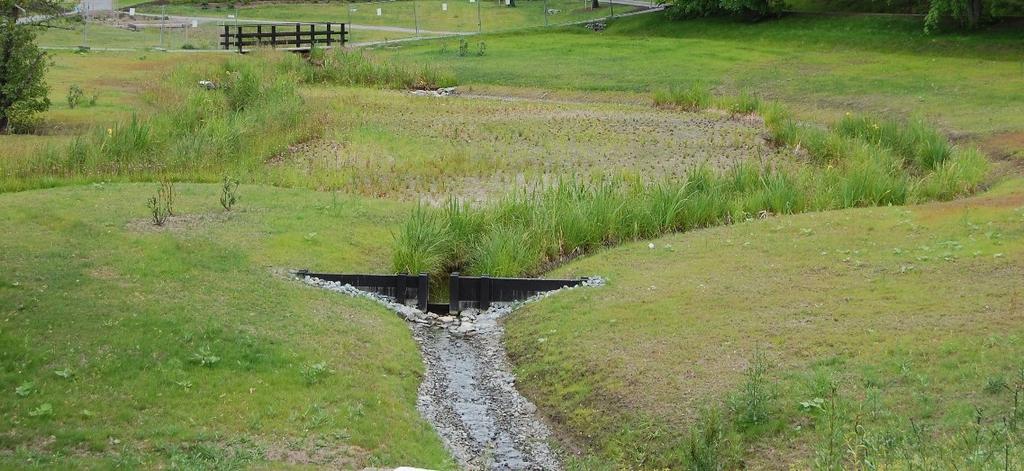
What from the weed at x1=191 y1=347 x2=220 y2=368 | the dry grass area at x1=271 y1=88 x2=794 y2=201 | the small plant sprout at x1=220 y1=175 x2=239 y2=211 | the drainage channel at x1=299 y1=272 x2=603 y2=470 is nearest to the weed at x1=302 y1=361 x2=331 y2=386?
the weed at x1=191 y1=347 x2=220 y2=368

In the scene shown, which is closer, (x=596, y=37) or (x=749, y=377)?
(x=749, y=377)

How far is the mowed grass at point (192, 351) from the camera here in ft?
38.4

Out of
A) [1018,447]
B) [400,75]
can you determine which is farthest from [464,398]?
[400,75]

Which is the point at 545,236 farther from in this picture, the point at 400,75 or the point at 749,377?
the point at 400,75

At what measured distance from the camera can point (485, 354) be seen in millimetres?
16672

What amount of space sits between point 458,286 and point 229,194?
5744 millimetres

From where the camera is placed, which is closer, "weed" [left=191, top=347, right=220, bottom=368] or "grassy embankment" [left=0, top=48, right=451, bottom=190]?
"weed" [left=191, top=347, right=220, bottom=368]

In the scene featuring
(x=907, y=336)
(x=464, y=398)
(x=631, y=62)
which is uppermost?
(x=631, y=62)

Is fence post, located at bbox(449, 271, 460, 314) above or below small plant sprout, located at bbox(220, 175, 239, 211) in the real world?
below

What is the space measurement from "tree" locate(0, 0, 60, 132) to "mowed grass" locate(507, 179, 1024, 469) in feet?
58.5

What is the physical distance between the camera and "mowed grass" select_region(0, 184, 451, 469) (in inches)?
461

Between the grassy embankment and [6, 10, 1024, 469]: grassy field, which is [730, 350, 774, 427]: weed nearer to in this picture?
[6, 10, 1024, 469]: grassy field

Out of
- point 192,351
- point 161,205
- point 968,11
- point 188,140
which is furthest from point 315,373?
point 968,11

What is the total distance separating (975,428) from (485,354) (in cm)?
736
